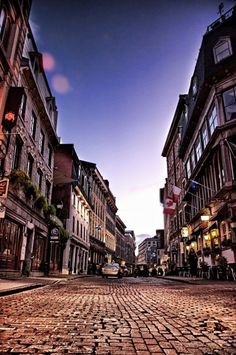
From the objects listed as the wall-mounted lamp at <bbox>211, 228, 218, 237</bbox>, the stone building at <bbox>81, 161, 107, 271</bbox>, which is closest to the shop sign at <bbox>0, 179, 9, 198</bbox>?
the wall-mounted lamp at <bbox>211, 228, 218, 237</bbox>

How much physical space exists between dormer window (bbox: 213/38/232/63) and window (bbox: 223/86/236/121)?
319 cm

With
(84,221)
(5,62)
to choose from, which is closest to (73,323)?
(5,62)

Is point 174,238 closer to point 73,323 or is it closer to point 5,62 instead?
point 5,62

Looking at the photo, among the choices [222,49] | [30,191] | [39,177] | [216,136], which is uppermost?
[222,49]

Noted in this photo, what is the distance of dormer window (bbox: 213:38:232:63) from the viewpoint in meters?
24.6

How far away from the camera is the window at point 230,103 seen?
75.4 feet

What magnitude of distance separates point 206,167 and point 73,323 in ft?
82.2

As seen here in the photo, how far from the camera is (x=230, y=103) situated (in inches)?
920

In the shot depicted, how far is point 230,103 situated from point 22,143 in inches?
606

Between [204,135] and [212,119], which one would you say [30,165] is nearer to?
[212,119]

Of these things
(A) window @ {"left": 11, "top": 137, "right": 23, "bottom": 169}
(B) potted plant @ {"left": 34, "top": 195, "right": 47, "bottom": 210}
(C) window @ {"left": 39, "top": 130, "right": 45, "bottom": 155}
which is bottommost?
(B) potted plant @ {"left": 34, "top": 195, "right": 47, "bottom": 210}

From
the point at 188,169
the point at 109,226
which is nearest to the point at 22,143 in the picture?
the point at 188,169

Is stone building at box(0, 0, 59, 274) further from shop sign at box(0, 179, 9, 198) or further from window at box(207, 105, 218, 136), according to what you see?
window at box(207, 105, 218, 136)

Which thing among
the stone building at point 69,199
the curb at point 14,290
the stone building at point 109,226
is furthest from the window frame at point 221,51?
the stone building at point 109,226
